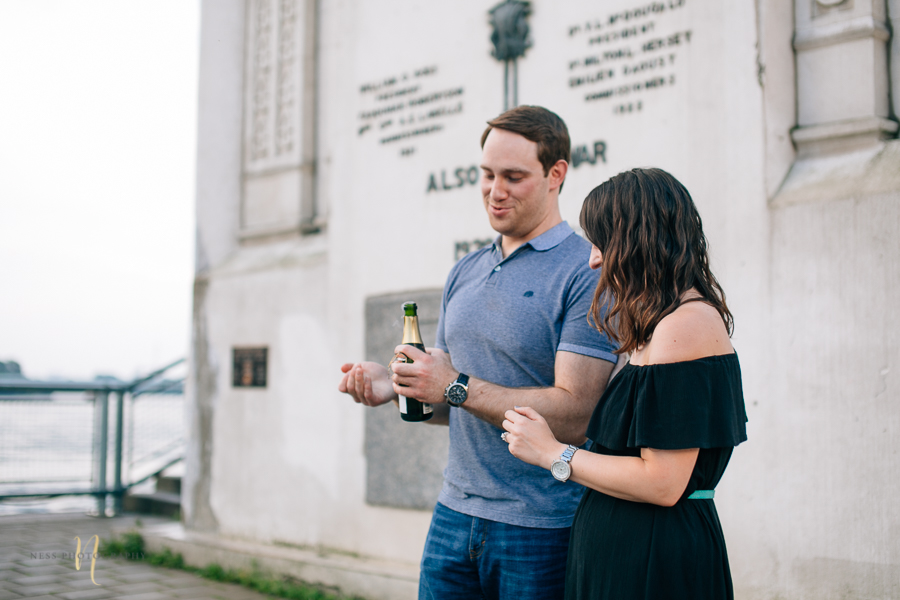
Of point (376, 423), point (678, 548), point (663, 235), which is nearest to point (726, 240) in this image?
point (663, 235)

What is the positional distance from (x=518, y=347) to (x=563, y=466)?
0.44m

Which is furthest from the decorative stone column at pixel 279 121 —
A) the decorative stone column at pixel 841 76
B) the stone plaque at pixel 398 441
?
the decorative stone column at pixel 841 76

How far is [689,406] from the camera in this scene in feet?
5.02

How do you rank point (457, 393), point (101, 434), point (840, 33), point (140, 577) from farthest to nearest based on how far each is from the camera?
point (101, 434)
point (140, 577)
point (840, 33)
point (457, 393)

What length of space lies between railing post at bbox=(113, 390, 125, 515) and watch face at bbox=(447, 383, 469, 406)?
22.8 ft

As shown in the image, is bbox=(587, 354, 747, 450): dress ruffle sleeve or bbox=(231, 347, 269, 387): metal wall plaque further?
bbox=(231, 347, 269, 387): metal wall plaque

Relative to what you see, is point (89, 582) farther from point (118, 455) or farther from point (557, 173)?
point (557, 173)

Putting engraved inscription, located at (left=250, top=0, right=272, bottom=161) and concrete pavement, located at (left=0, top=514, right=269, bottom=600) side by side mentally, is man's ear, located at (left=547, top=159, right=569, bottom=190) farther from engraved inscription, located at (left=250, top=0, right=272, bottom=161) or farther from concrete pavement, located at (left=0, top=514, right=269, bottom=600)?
engraved inscription, located at (left=250, top=0, right=272, bottom=161)

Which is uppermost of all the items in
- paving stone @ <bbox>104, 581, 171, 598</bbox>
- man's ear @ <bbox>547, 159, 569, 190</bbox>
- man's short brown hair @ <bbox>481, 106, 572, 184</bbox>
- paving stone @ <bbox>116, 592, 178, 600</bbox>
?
man's short brown hair @ <bbox>481, 106, 572, 184</bbox>

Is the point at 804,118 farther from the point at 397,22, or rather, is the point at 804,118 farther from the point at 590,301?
the point at 397,22

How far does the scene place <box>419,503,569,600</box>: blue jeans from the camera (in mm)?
1950

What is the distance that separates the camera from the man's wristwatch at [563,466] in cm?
168

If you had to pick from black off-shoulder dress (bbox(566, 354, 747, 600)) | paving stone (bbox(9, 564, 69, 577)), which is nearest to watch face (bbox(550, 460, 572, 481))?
black off-shoulder dress (bbox(566, 354, 747, 600))

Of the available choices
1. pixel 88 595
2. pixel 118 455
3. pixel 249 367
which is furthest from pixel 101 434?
pixel 88 595
